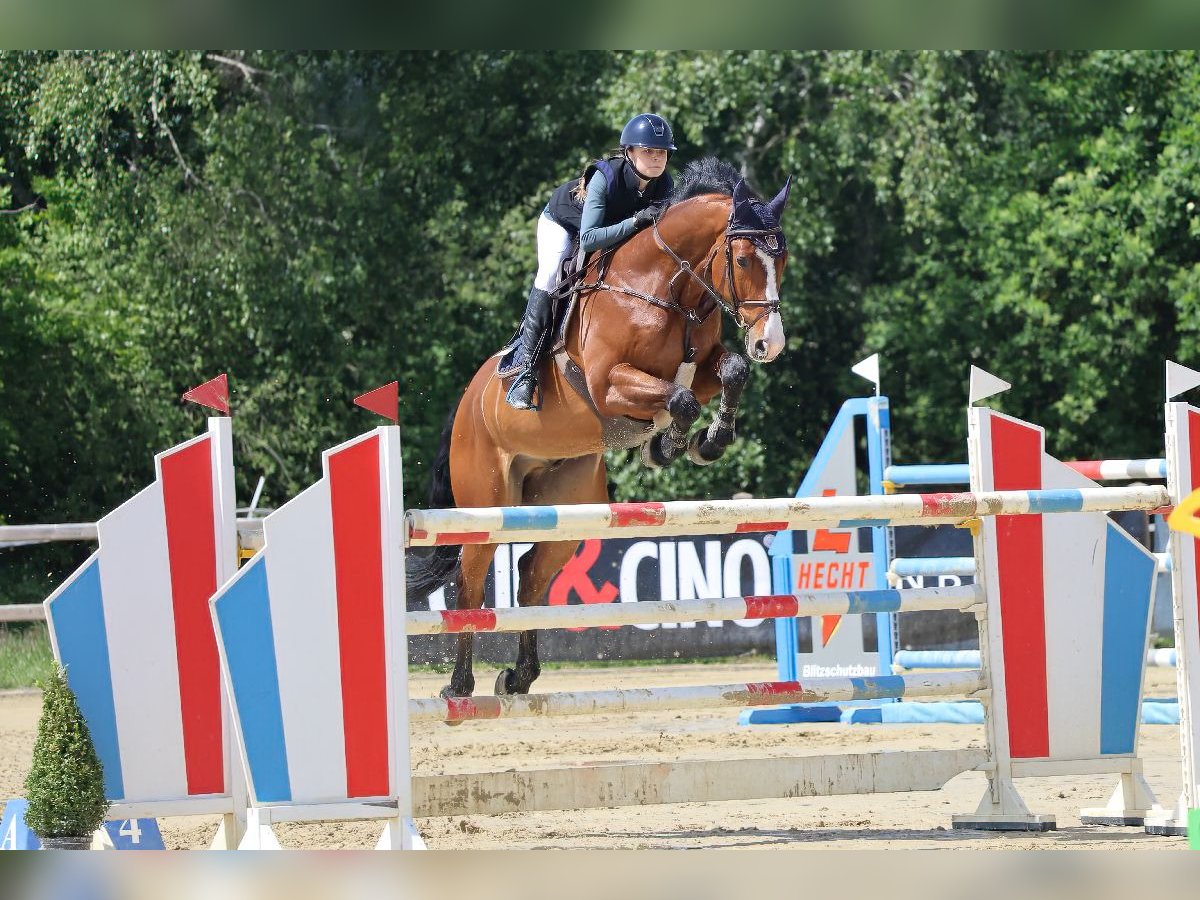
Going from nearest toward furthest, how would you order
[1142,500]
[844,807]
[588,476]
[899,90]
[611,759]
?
[1142,500], [844,807], [588,476], [611,759], [899,90]

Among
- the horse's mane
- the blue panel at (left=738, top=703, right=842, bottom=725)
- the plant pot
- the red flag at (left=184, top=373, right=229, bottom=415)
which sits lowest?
the blue panel at (left=738, top=703, right=842, bottom=725)

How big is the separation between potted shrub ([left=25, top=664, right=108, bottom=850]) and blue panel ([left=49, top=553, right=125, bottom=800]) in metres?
0.11

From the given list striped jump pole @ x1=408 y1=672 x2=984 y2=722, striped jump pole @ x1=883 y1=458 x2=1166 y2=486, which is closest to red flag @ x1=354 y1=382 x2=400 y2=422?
striped jump pole @ x1=408 y1=672 x2=984 y2=722

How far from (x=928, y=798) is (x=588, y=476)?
157cm

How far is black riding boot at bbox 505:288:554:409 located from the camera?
486cm

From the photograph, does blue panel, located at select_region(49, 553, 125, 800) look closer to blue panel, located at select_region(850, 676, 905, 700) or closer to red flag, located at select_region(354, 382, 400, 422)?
red flag, located at select_region(354, 382, 400, 422)

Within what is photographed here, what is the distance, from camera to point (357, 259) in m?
13.5

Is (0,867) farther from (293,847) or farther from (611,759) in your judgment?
(611,759)

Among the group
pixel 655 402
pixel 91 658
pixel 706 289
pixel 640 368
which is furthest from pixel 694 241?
pixel 91 658

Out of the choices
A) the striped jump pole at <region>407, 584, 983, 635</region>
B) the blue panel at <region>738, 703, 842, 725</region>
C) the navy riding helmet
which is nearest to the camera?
the striped jump pole at <region>407, 584, 983, 635</region>

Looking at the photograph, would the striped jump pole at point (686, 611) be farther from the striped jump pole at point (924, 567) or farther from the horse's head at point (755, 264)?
the striped jump pole at point (924, 567)

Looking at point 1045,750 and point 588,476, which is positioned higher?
point 588,476

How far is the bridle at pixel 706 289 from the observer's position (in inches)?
178

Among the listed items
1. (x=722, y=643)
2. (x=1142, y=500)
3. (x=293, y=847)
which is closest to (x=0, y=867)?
(x=293, y=847)
